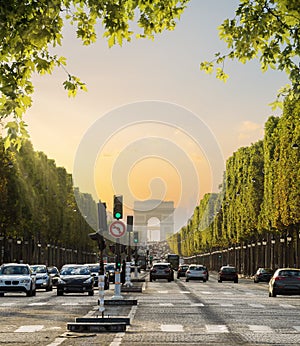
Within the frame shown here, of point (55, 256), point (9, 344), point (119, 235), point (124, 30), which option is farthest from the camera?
point (55, 256)

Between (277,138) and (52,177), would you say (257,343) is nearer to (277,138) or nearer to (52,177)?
(277,138)

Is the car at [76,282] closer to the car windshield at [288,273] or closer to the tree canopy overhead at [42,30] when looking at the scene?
the car windshield at [288,273]

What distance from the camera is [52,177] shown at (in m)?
112

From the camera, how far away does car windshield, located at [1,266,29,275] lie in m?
47.3

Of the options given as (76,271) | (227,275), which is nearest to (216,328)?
(76,271)

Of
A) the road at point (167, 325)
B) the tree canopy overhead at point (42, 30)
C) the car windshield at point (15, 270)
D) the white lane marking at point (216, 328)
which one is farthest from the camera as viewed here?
the car windshield at point (15, 270)

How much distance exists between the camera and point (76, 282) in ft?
155

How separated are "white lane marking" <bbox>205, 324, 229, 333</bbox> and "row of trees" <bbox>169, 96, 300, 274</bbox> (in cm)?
2061

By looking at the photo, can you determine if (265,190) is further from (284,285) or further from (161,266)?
(284,285)

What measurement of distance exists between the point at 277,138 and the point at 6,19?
6909 centimetres

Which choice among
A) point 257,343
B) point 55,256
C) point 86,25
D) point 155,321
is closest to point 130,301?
point 155,321

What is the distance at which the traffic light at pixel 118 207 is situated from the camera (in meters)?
32.8

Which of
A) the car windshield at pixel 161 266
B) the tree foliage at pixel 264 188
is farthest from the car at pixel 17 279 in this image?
the car windshield at pixel 161 266

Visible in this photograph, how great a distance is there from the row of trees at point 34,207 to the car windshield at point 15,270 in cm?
1551
